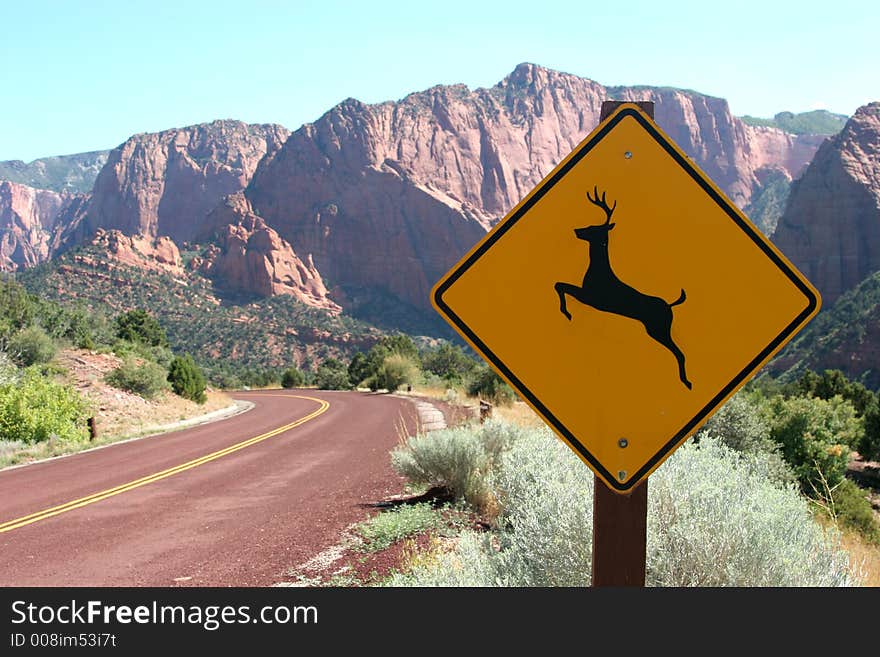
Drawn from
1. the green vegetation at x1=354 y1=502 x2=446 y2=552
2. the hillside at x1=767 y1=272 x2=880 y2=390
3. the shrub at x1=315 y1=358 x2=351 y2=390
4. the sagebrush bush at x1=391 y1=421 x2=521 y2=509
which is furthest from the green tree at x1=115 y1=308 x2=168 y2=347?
the hillside at x1=767 y1=272 x2=880 y2=390

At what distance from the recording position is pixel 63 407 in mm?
19422

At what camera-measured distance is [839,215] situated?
105 m

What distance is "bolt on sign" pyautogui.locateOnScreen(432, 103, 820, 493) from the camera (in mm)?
2426

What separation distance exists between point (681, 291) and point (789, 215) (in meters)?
121

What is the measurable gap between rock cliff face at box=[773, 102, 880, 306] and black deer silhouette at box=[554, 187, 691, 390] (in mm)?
107384

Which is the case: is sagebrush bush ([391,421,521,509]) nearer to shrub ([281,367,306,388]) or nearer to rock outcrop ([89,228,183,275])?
shrub ([281,367,306,388])

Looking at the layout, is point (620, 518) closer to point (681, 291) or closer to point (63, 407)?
point (681, 291)

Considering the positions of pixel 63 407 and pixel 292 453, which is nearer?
pixel 292 453

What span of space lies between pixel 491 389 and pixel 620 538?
28710mm

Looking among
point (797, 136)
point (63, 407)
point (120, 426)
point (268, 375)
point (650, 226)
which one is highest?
point (797, 136)

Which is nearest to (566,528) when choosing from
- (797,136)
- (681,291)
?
(681,291)

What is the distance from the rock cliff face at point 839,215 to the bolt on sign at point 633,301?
107 meters

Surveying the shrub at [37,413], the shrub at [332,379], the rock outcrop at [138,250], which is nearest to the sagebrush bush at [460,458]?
the shrub at [37,413]

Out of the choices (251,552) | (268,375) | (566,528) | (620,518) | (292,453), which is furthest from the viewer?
(268,375)
